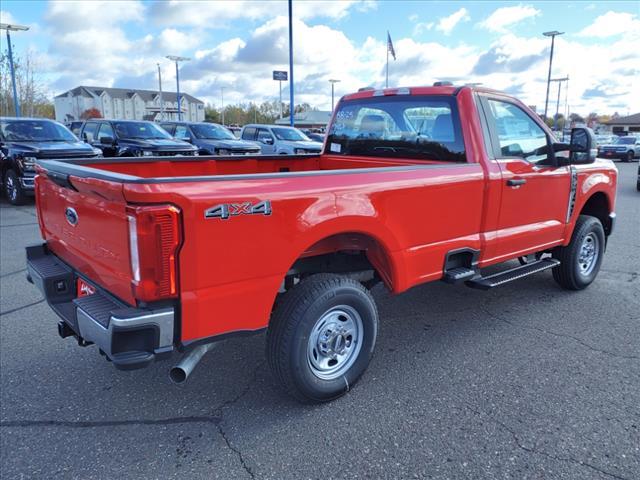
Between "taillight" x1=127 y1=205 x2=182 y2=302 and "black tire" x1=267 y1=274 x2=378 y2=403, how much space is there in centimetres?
75

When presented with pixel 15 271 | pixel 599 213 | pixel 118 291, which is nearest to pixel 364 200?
pixel 118 291

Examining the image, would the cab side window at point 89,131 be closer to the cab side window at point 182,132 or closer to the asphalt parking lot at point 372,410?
the cab side window at point 182,132

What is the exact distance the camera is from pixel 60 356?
3824 millimetres

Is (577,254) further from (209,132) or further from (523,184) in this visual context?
(209,132)

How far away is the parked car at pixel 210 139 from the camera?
16.8 m

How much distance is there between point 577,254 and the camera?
517 cm

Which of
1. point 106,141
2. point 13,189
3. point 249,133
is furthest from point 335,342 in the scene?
point 249,133

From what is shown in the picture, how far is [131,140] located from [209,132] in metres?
4.56

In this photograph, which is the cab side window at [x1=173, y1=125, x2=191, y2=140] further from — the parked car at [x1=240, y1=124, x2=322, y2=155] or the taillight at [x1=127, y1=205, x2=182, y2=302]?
the taillight at [x1=127, y1=205, x2=182, y2=302]

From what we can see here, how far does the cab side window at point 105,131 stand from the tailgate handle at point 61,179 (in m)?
12.1

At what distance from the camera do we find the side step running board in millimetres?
4000

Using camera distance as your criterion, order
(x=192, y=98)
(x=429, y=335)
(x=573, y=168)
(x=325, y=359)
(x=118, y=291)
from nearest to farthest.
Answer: (x=118, y=291)
(x=325, y=359)
(x=429, y=335)
(x=573, y=168)
(x=192, y=98)

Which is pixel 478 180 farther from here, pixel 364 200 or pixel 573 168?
pixel 573 168

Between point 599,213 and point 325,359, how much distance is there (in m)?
3.92
